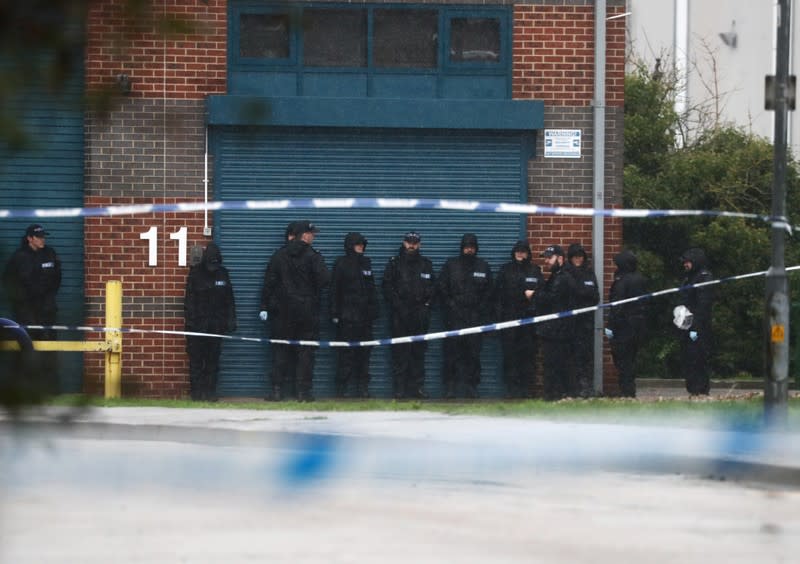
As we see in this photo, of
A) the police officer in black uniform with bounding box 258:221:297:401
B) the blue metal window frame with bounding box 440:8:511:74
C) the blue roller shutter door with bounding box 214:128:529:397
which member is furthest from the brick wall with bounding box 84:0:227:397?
the blue metal window frame with bounding box 440:8:511:74

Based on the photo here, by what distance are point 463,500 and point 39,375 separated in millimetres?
7079

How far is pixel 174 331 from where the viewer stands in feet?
59.5

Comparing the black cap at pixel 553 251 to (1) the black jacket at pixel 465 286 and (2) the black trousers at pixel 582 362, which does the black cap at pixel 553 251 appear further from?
(2) the black trousers at pixel 582 362

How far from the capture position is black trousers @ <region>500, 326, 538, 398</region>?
715 inches

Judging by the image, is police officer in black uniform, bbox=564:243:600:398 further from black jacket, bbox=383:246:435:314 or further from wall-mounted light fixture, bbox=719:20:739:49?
wall-mounted light fixture, bbox=719:20:739:49

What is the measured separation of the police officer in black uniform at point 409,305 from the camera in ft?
58.4

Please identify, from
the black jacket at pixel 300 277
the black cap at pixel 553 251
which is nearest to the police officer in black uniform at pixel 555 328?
the black cap at pixel 553 251

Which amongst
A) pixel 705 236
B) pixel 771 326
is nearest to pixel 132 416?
pixel 771 326

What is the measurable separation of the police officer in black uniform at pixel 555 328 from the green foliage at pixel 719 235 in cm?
482

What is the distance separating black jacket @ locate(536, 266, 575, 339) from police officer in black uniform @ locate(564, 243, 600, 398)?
0.25 ft

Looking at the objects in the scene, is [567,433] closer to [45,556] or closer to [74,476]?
[74,476]

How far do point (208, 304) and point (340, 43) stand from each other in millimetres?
3353

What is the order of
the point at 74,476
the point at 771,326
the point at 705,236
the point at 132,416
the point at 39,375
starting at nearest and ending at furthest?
the point at 39,375 < the point at 74,476 < the point at 771,326 < the point at 132,416 < the point at 705,236

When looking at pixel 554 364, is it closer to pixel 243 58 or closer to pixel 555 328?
pixel 555 328
